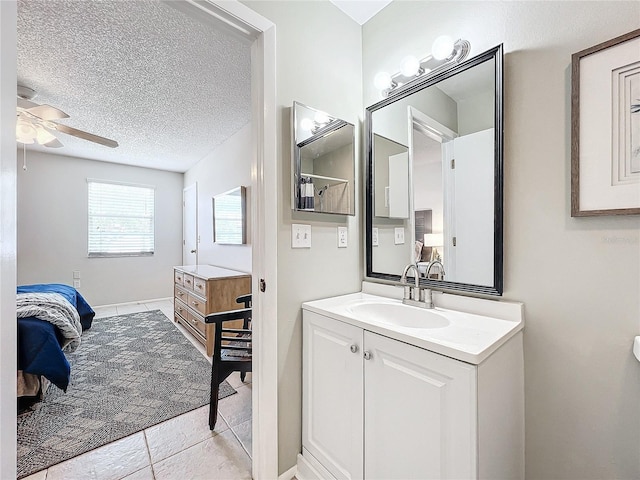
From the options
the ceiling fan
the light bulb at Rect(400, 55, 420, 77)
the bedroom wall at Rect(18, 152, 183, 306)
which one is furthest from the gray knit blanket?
the light bulb at Rect(400, 55, 420, 77)

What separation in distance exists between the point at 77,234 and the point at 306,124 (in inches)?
196

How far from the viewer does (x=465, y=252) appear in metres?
1.31

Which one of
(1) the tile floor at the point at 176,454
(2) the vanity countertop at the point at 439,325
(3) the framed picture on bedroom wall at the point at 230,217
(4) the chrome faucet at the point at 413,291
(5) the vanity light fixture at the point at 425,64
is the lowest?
(1) the tile floor at the point at 176,454

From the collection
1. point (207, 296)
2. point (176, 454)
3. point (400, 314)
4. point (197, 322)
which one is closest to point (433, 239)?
point (400, 314)

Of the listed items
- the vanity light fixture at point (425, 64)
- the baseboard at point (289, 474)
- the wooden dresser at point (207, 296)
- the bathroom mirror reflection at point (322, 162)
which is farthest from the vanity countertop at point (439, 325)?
the wooden dresser at point (207, 296)

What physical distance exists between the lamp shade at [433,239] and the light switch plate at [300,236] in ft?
1.96

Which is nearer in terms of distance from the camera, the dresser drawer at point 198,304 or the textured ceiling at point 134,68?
the textured ceiling at point 134,68

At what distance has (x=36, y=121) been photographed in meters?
2.58

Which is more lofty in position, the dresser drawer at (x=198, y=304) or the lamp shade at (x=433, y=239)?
the lamp shade at (x=433, y=239)

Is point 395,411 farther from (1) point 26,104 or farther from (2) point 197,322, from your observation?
(1) point 26,104

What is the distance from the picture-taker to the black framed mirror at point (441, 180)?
3.96 feet

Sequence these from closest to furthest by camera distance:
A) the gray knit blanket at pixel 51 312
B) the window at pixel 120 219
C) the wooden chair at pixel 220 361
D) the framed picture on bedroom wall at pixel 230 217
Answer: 1. the wooden chair at pixel 220 361
2. the gray knit blanket at pixel 51 312
3. the framed picture on bedroom wall at pixel 230 217
4. the window at pixel 120 219

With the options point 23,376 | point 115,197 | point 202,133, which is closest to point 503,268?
point 23,376

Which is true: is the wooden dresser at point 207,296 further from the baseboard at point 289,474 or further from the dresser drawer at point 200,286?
the baseboard at point 289,474
